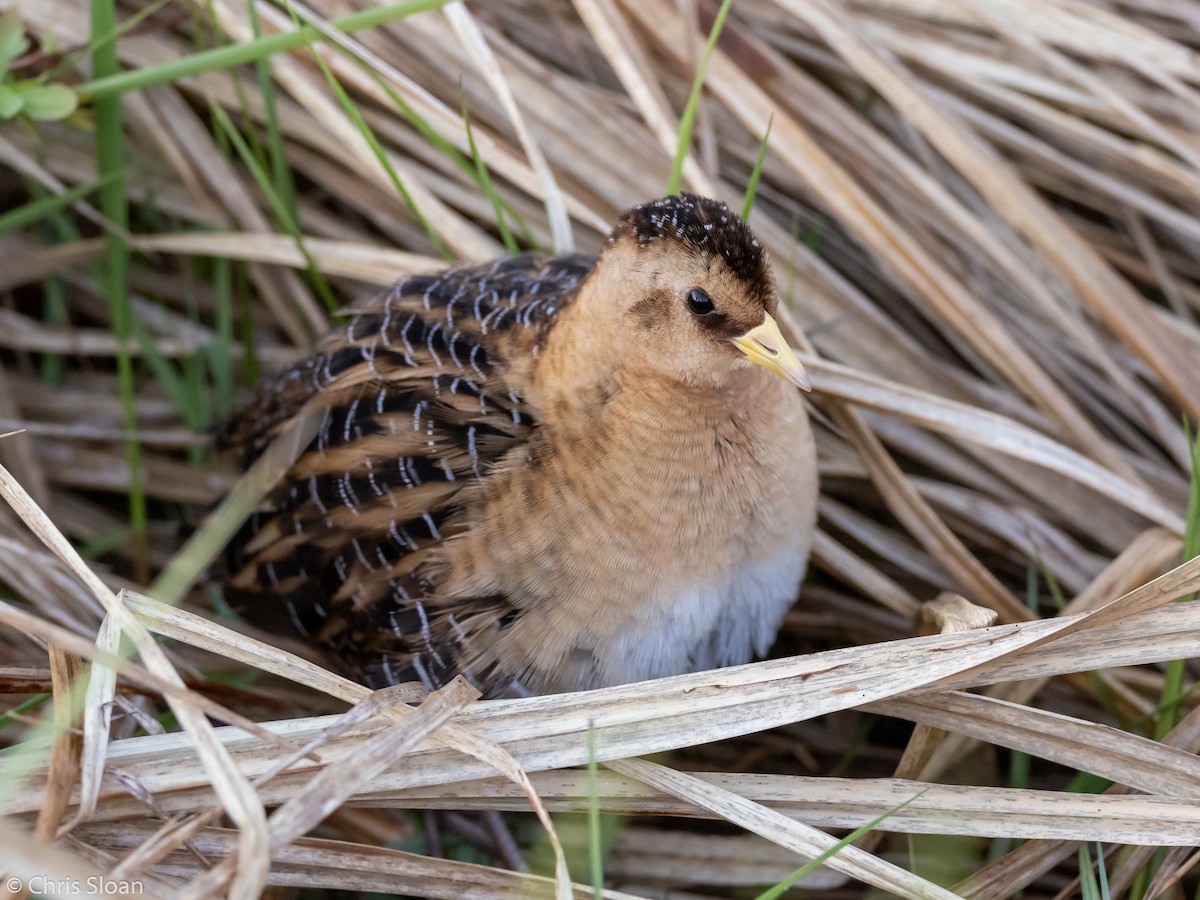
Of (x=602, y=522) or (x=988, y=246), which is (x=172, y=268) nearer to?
(x=602, y=522)

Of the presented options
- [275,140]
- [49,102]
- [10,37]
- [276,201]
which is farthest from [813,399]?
[10,37]

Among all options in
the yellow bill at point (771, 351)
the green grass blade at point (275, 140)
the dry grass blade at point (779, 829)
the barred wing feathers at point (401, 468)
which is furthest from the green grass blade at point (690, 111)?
the dry grass blade at point (779, 829)

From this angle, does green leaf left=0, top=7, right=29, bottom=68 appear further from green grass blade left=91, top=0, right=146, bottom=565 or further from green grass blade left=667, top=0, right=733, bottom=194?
green grass blade left=667, top=0, right=733, bottom=194

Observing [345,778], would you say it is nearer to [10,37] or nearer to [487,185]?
[487,185]

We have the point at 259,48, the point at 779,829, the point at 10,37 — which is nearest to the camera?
the point at 779,829

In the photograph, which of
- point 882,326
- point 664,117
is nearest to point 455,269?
point 664,117
